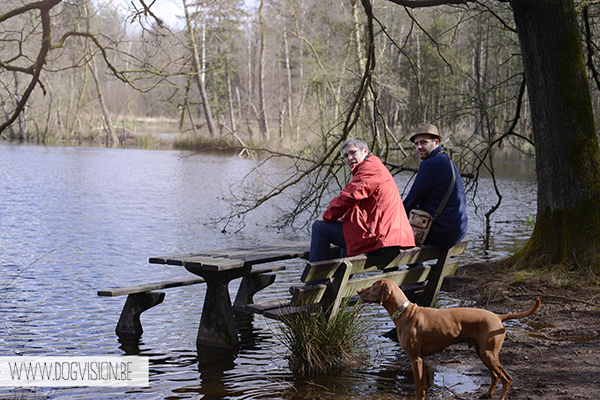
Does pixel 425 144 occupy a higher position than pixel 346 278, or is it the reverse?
pixel 425 144

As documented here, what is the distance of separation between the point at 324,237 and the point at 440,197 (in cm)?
114

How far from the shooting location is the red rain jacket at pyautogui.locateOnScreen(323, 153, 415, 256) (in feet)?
16.3

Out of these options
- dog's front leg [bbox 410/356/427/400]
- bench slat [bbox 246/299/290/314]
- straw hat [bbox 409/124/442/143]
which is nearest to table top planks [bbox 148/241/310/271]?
bench slat [bbox 246/299/290/314]

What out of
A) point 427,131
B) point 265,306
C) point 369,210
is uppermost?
point 427,131

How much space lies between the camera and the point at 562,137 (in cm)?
712

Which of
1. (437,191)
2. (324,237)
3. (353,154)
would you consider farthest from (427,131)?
(324,237)

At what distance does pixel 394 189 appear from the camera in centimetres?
509

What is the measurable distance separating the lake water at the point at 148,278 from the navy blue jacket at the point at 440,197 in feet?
3.77

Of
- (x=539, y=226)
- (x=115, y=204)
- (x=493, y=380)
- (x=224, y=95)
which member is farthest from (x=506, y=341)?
(x=224, y=95)

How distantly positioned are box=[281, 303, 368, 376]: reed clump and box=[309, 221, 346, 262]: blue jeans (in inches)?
26.8

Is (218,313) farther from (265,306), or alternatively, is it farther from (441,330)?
(441,330)

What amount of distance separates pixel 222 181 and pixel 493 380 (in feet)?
62.0

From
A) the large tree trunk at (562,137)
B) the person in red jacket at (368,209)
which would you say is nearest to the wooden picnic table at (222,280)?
the person in red jacket at (368,209)

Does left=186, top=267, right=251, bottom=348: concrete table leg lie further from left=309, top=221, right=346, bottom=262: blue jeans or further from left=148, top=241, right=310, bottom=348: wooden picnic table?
left=309, top=221, right=346, bottom=262: blue jeans
